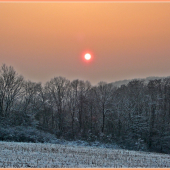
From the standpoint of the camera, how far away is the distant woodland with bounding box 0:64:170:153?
2020 inches

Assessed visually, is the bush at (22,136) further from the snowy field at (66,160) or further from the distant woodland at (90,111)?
the snowy field at (66,160)

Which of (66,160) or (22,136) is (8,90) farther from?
(66,160)

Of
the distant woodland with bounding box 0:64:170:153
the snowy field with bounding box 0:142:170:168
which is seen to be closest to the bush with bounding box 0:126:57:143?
the distant woodland with bounding box 0:64:170:153

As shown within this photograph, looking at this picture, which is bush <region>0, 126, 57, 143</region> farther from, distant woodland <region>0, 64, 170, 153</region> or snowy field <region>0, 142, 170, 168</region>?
snowy field <region>0, 142, 170, 168</region>

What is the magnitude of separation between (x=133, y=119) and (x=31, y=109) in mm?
27381

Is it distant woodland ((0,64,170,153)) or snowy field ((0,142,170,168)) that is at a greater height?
distant woodland ((0,64,170,153))

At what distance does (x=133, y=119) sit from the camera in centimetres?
5672

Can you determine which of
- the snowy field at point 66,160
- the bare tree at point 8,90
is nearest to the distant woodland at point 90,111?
the bare tree at point 8,90

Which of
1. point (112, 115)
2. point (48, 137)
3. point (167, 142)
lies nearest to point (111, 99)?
point (112, 115)

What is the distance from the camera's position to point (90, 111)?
69812 millimetres

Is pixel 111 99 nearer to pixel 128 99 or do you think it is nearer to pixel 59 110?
pixel 128 99

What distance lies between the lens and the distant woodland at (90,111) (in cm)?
5131

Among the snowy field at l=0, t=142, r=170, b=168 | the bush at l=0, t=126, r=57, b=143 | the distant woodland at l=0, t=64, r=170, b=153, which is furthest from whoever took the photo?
the distant woodland at l=0, t=64, r=170, b=153

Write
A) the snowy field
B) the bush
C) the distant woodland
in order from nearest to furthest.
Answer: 1. the snowy field
2. the bush
3. the distant woodland
